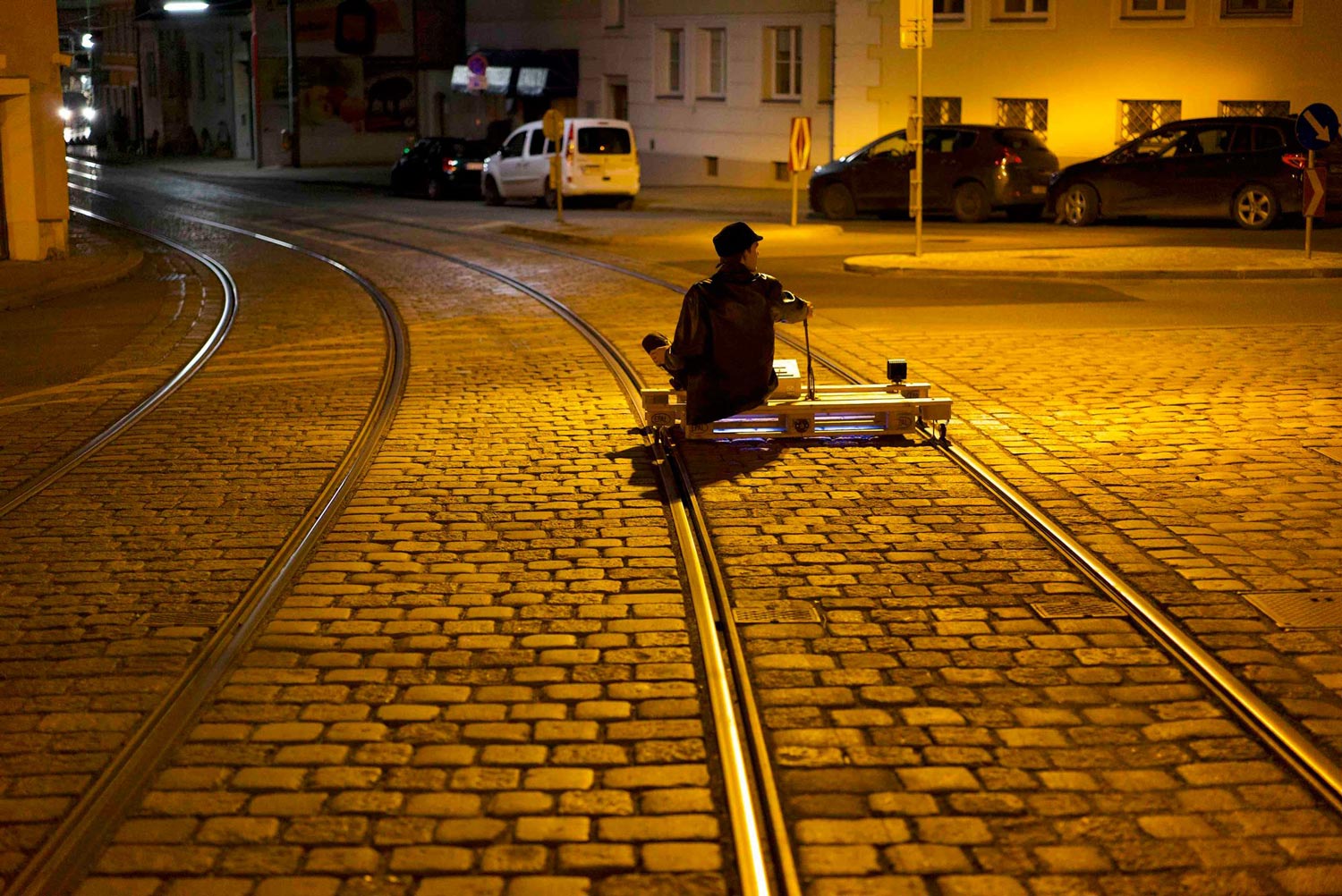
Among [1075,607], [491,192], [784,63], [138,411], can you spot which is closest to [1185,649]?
[1075,607]

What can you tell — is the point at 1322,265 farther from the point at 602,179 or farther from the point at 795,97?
the point at 795,97

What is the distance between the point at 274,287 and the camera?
18.2 metres

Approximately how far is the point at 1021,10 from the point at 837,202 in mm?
6530

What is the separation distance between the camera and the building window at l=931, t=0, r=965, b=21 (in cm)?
3291

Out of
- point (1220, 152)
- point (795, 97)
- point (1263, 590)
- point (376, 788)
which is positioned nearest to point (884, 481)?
point (1263, 590)

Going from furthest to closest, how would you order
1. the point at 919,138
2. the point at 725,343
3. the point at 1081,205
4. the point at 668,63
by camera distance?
the point at 668,63 < the point at 1081,205 < the point at 919,138 < the point at 725,343

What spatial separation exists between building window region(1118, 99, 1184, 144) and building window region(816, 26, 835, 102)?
6854mm

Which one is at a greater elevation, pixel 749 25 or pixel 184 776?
pixel 749 25

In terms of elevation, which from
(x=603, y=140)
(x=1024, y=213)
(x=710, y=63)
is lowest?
(x=1024, y=213)

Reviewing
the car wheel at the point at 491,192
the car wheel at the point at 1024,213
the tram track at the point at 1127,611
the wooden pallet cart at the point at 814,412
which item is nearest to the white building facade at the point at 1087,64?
the car wheel at the point at 1024,213

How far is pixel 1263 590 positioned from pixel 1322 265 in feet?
42.3

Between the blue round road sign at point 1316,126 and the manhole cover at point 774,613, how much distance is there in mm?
14008

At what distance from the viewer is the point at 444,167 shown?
3656 centimetres

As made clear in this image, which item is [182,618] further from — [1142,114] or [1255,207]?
[1142,114]
